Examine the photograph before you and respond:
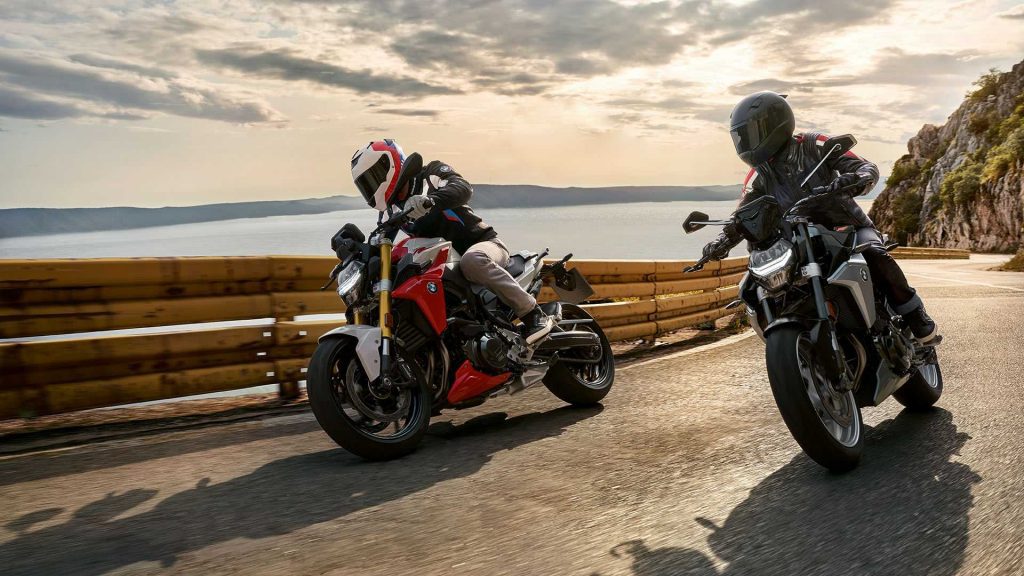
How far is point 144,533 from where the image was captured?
362 cm

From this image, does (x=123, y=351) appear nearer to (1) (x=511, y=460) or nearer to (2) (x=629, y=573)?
(1) (x=511, y=460)

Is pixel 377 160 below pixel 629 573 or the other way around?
the other way around

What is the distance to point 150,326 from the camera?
6.00 metres

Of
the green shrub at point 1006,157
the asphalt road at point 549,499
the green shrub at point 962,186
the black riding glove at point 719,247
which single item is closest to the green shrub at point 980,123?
the green shrub at point 962,186

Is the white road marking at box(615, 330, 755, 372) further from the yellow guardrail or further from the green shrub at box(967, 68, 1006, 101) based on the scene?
the green shrub at box(967, 68, 1006, 101)

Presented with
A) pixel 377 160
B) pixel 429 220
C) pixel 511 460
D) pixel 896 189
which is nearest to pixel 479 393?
pixel 511 460

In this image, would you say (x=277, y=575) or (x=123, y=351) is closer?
(x=277, y=575)

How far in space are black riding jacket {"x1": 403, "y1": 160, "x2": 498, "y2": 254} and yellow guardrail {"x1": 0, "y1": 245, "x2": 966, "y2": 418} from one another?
1354mm

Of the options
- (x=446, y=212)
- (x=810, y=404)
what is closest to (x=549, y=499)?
(x=810, y=404)

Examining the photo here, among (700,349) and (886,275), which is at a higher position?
(886,275)

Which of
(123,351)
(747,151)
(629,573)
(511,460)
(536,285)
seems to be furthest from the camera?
(536,285)

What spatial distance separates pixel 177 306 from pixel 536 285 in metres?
2.60

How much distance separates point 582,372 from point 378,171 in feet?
7.53

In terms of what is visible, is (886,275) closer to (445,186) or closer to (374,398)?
(445,186)
